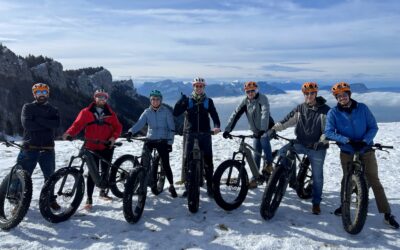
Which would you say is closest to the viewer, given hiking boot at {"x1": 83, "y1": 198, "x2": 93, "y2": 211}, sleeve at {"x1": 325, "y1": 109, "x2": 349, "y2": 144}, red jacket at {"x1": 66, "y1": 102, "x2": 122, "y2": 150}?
sleeve at {"x1": 325, "y1": 109, "x2": 349, "y2": 144}

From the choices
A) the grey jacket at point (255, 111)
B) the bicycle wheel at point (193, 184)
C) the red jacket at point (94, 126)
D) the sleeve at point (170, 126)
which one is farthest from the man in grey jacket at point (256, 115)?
the red jacket at point (94, 126)

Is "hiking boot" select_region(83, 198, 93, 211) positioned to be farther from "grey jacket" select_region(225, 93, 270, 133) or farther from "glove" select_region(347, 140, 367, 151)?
"glove" select_region(347, 140, 367, 151)

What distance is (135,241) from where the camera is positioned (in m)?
6.59

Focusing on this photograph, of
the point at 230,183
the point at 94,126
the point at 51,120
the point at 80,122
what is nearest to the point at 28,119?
the point at 51,120

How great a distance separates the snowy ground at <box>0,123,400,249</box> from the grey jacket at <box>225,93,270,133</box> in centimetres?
179

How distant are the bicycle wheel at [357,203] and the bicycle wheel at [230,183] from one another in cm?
222

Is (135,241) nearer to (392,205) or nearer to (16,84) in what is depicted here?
(392,205)

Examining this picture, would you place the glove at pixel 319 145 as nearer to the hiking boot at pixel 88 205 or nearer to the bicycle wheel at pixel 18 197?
the hiking boot at pixel 88 205

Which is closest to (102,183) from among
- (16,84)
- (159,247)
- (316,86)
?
(159,247)

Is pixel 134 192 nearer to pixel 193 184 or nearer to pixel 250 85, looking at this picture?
pixel 193 184

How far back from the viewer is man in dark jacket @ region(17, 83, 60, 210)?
24.9 ft

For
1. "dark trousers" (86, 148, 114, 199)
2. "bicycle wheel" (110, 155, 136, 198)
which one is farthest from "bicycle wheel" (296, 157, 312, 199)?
"dark trousers" (86, 148, 114, 199)

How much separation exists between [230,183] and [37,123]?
4411 millimetres

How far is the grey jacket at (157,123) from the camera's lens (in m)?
8.71
